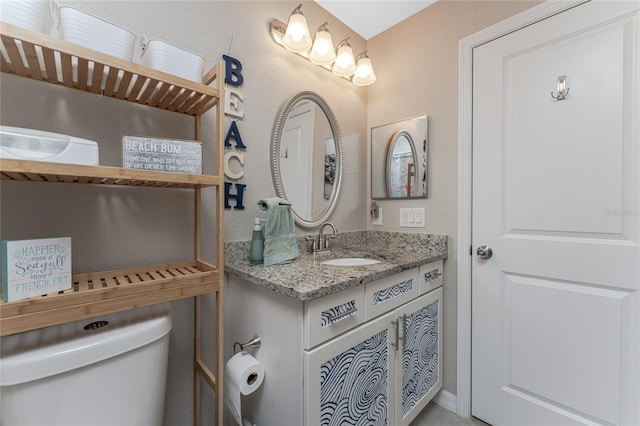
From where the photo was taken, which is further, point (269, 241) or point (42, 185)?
point (269, 241)

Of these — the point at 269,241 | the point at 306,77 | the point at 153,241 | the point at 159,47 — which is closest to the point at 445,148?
the point at 306,77

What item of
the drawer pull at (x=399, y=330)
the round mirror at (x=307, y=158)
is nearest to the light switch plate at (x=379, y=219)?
the round mirror at (x=307, y=158)

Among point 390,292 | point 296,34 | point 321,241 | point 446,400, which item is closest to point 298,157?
point 321,241

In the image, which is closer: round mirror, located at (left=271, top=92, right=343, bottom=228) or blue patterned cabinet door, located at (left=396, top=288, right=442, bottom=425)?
blue patterned cabinet door, located at (left=396, top=288, right=442, bottom=425)

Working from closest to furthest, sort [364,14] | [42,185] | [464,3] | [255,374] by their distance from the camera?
[42,185] → [255,374] → [464,3] → [364,14]

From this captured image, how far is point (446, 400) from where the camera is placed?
152 cm

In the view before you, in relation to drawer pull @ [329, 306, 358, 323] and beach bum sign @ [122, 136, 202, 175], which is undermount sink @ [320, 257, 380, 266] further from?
beach bum sign @ [122, 136, 202, 175]

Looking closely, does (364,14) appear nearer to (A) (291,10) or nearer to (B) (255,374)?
(A) (291,10)

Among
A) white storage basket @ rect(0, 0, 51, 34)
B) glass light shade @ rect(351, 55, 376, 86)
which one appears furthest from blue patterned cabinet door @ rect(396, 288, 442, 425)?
white storage basket @ rect(0, 0, 51, 34)

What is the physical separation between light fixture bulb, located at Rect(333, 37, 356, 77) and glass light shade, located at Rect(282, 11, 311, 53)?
27 cm

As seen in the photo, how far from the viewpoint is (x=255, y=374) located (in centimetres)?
97

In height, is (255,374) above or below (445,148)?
below

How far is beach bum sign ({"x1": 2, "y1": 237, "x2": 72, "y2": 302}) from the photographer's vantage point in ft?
1.99

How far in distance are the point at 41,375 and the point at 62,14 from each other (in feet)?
2.93
